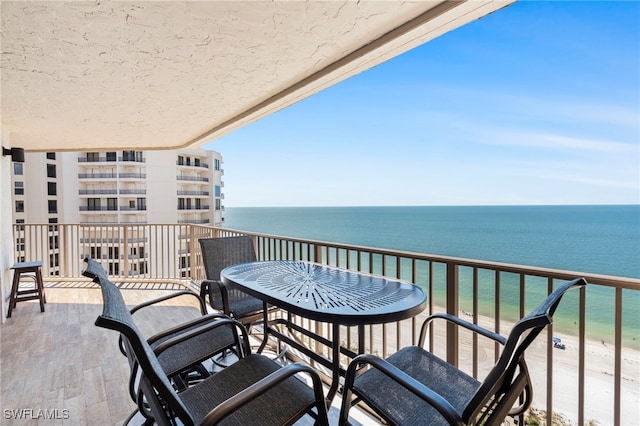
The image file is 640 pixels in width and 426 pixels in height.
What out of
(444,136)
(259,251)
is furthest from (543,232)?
(259,251)

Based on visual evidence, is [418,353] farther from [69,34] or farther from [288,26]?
[69,34]

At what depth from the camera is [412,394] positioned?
133 centimetres

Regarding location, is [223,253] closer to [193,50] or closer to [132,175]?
[193,50]

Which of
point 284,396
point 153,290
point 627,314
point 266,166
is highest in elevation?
point 266,166

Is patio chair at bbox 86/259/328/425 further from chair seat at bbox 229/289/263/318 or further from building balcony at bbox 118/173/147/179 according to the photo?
building balcony at bbox 118/173/147/179

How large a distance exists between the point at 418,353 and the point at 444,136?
26655mm

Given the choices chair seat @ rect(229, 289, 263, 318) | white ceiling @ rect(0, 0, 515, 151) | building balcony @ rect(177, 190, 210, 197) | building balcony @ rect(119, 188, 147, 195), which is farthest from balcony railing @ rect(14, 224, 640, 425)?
building balcony @ rect(177, 190, 210, 197)

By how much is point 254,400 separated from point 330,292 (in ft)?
2.37

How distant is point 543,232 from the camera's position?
119 ft

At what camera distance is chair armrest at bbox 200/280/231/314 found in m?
2.25

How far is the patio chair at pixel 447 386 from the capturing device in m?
0.97

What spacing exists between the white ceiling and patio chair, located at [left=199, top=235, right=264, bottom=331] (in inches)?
58.3

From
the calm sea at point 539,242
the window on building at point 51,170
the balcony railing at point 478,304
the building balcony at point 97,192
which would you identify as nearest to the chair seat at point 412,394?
the balcony railing at point 478,304

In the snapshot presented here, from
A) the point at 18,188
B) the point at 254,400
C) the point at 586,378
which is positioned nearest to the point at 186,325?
the point at 254,400
